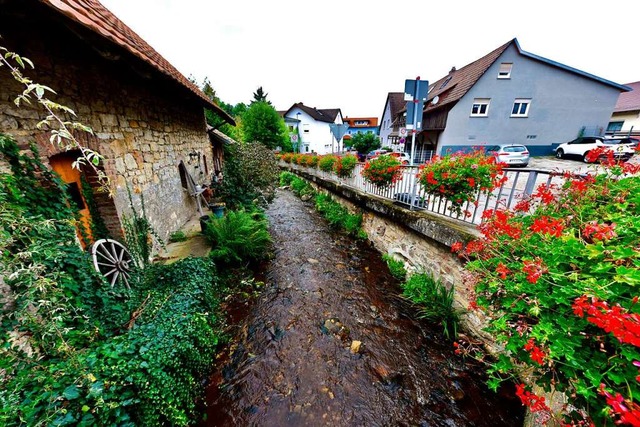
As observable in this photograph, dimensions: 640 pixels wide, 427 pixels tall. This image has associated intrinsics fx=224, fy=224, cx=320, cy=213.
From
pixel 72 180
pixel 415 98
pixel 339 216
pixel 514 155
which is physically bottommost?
pixel 339 216

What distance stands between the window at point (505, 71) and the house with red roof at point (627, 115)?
621 inches

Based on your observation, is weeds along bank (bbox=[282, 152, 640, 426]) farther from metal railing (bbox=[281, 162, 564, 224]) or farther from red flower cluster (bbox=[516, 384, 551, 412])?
metal railing (bbox=[281, 162, 564, 224])

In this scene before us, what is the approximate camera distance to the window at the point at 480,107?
14.9 metres

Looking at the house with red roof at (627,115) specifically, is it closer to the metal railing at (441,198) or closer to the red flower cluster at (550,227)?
the metal railing at (441,198)

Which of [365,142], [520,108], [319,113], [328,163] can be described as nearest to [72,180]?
[328,163]

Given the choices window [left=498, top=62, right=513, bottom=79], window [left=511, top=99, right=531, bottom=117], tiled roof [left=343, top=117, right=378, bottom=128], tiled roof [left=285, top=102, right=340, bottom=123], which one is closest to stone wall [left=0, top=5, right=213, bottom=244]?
window [left=498, top=62, right=513, bottom=79]

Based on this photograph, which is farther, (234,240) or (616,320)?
(234,240)

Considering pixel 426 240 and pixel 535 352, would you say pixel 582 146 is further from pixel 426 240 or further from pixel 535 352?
pixel 535 352

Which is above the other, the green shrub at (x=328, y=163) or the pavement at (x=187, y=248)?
the green shrub at (x=328, y=163)

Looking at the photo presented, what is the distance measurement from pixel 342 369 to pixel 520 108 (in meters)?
20.3

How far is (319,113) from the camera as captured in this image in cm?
3969

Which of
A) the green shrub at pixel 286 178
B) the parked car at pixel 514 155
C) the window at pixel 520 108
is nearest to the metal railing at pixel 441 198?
the parked car at pixel 514 155

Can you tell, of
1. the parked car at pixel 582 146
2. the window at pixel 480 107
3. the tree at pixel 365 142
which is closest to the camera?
the parked car at pixel 582 146

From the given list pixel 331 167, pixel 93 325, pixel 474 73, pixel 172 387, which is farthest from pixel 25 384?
pixel 474 73
